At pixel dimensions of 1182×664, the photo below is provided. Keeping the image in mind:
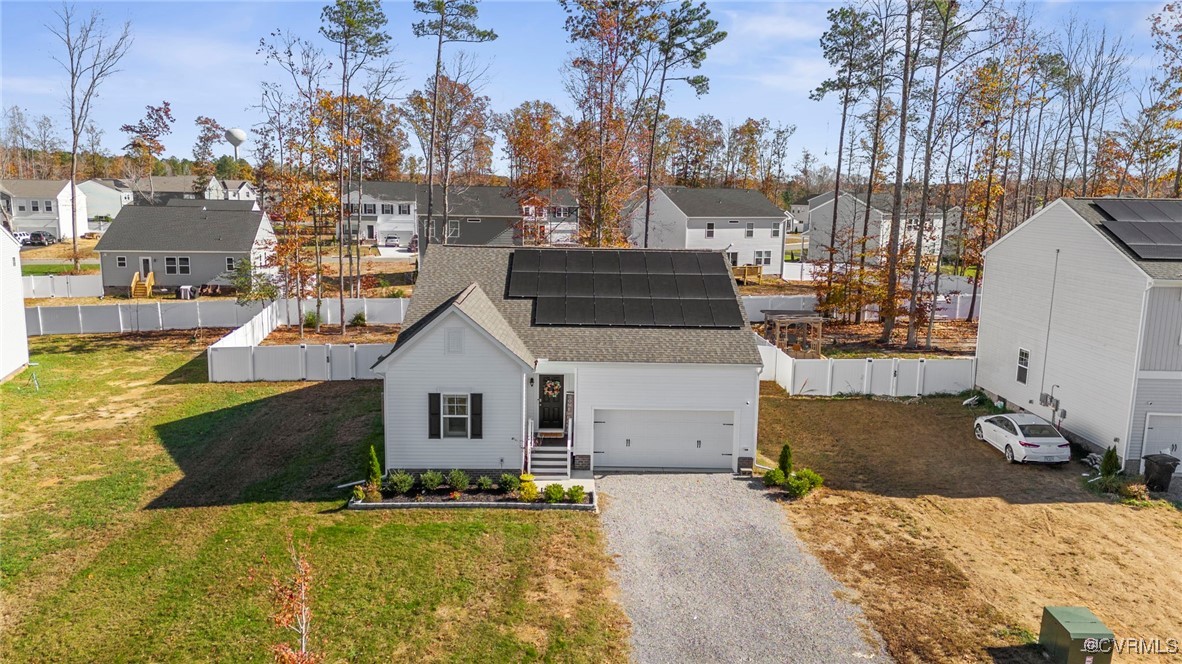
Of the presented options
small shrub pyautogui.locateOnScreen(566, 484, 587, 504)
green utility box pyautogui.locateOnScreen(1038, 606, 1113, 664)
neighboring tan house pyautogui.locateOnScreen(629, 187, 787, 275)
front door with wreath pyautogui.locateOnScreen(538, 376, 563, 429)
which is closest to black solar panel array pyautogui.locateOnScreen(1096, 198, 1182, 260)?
green utility box pyautogui.locateOnScreen(1038, 606, 1113, 664)

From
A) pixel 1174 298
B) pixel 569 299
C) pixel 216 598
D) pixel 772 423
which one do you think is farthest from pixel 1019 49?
pixel 216 598

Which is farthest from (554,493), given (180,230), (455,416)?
(180,230)

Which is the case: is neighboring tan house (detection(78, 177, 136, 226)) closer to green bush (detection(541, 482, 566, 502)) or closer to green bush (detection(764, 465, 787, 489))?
green bush (detection(541, 482, 566, 502))

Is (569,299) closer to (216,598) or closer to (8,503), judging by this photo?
(216,598)

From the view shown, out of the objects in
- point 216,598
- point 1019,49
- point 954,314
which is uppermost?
point 1019,49

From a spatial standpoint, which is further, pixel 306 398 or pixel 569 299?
pixel 306 398

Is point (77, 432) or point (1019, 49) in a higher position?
point (1019, 49)
